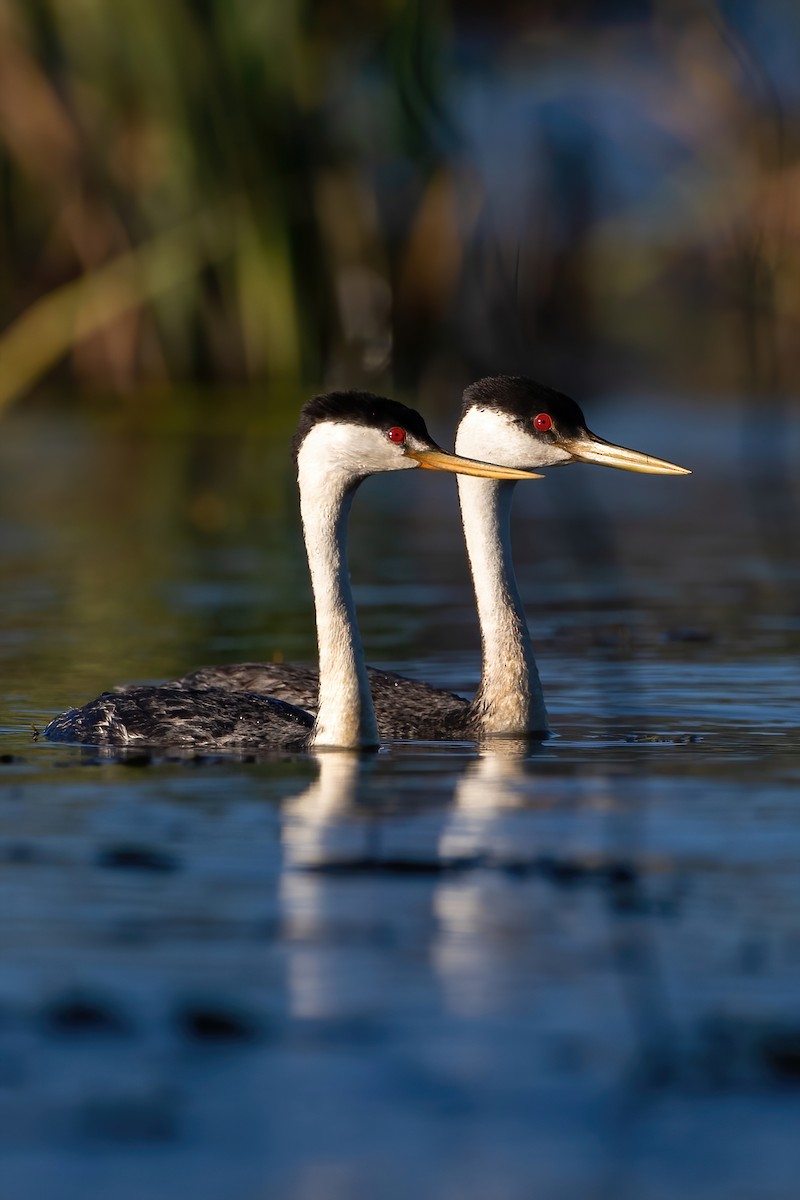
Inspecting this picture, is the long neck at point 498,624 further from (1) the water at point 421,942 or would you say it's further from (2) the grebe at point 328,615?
(2) the grebe at point 328,615

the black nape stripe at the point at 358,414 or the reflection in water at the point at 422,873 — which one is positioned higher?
the black nape stripe at the point at 358,414

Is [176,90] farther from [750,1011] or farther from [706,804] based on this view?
[750,1011]

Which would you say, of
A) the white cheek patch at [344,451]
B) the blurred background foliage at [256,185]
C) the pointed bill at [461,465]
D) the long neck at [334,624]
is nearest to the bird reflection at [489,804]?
the long neck at [334,624]

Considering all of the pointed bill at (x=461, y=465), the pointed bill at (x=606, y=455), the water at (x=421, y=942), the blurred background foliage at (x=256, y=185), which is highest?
the blurred background foliage at (x=256, y=185)

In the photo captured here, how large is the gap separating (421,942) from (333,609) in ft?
11.8

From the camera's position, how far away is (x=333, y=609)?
32.5 ft

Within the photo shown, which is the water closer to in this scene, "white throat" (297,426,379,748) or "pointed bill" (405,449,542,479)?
"white throat" (297,426,379,748)

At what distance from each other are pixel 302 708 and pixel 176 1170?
6.15 metres

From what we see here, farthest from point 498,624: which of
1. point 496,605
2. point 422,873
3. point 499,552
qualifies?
point 422,873

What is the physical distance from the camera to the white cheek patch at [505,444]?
10656 mm

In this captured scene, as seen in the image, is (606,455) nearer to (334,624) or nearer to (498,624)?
(498,624)

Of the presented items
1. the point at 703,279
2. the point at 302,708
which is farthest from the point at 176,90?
the point at 703,279

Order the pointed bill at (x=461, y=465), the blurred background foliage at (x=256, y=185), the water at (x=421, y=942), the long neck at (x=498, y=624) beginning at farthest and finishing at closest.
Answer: the blurred background foliage at (x=256, y=185)
the long neck at (x=498, y=624)
the pointed bill at (x=461, y=465)
the water at (x=421, y=942)

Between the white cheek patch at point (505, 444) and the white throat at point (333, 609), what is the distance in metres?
0.85
